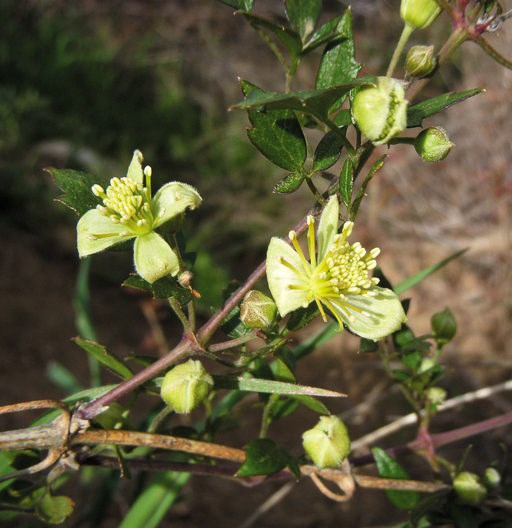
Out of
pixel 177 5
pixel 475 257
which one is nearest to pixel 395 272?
pixel 475 257

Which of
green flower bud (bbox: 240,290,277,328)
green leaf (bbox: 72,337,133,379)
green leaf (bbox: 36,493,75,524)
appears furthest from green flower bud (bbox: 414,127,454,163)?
green leaf (bbox: 36,493,75,524)

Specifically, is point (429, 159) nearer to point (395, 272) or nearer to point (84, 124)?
point (395, 272)

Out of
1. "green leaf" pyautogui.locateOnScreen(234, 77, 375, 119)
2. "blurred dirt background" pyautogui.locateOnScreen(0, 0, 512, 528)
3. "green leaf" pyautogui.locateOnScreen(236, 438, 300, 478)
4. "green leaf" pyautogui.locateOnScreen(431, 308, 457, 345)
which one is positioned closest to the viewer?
"green leaf" pyautogui.locateOnScreen(234, 77, 375, 119)

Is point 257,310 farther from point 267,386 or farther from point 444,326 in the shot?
point 444,326

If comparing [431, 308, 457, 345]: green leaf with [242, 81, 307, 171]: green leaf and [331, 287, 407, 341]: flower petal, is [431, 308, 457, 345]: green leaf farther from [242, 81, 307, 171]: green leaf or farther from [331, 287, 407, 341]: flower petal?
[242, 81, 307, 171]: green leaf

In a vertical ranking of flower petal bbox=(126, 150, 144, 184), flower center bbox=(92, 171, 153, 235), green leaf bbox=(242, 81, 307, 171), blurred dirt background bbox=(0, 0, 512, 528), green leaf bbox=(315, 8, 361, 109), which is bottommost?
blurred dirt background bbox=(0, 0, 512, 528)

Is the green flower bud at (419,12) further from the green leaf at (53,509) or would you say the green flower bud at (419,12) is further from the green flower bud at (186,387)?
the green leaf at (53,509)
